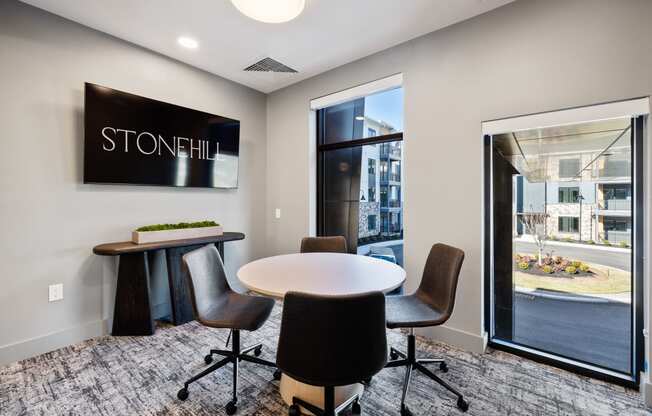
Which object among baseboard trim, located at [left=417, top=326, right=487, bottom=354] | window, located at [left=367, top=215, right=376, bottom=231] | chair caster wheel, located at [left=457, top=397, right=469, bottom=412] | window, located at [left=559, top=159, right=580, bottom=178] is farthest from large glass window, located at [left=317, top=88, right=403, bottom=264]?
chair caster wheel, located at [left=457, top=397, right=469, bottom=412]

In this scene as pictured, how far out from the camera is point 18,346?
229 centimetres

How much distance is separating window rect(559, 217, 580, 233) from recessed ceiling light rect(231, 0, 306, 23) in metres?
2.52

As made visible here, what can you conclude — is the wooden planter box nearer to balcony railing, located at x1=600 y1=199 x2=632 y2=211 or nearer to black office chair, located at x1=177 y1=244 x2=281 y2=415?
black office chair, located at x1=177 y1=244 x2=281 y2=415

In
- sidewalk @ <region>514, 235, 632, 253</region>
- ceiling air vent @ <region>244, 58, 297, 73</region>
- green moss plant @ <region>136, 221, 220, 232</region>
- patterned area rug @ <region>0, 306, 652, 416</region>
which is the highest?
ceiling air vent @ <region>244, 58, 297, 73</region>

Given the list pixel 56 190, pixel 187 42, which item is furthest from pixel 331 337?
pixel 187 42

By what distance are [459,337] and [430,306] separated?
764mm

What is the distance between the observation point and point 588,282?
2.27 meters

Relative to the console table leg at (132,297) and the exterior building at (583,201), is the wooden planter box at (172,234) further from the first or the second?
the exterior building at (583,201)

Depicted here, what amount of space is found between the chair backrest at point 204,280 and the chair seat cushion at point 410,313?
1.26 meters

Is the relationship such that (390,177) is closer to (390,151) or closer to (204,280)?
(390,151)

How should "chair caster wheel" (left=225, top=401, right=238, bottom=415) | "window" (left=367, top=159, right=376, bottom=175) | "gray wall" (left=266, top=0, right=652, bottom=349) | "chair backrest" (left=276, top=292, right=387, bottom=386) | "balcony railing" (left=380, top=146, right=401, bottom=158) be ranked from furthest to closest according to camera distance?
"window" (left=367, top=159, right=376, bottom=175)
"balcony railing" (left=380, top=146, right=401, bottom=158)
"gray wall" (left=266, top=0, right=652, bottom=349)
"chair caster wheel" (left=225, top=401, right=238, bottom=415)
"chair backrest" (left=276, top=292, right=387, bottom=386)

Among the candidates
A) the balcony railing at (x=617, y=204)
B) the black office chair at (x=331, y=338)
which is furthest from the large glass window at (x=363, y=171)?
the black office chair at (x=331, y=338)

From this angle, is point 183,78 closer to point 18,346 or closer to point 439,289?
point 18,346

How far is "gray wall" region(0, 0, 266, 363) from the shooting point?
2262 millimetres
